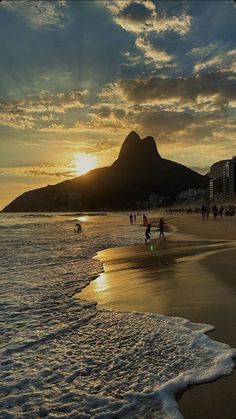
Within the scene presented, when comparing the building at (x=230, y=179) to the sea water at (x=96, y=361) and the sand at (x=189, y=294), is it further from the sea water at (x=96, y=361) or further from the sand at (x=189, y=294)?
the sea water at (x=96, y=361)

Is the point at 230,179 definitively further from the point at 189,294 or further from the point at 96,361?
the point at 96,361

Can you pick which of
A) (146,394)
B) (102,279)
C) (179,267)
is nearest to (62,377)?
(146,394)

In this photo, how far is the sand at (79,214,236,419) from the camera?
464 cm

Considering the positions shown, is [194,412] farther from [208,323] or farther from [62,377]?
[208,323]

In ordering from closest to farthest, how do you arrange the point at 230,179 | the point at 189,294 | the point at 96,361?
the point at 96,361 → the point at 189,294 → the point at 230,179

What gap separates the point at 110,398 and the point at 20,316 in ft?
14.6

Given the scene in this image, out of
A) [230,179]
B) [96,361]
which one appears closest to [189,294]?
[96,361]

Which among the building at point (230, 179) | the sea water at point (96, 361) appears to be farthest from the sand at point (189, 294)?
the building at point (230, 179)

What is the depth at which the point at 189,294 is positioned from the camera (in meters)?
9.86

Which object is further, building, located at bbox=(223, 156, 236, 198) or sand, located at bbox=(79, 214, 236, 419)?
building, located at bbox=(223, 156, 236, 198)

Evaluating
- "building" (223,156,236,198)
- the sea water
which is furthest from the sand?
"building" (223,156,236,198)

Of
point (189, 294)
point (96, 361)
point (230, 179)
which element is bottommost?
point (96, 361)

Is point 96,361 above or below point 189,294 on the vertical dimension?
below

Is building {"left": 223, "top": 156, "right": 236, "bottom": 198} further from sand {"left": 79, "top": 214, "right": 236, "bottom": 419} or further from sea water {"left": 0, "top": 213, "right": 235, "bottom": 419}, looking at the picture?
sea water {"left": 0, "top": 213, "right": 235, "bottom": 419}
